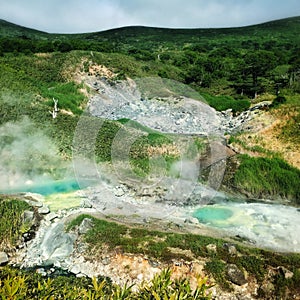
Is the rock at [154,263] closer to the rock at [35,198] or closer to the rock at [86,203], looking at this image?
the rock at [86,203]

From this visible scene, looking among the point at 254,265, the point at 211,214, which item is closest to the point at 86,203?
the point at 211,214

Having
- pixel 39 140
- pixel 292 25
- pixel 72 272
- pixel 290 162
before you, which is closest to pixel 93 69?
pixel 39 140

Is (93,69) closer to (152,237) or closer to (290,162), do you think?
(290,162)

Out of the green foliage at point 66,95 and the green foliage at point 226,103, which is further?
the green foliage at point 226,103

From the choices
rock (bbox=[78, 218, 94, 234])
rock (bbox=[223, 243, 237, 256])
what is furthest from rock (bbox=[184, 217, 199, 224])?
rock (bbox=[78, 218, 94, 234])

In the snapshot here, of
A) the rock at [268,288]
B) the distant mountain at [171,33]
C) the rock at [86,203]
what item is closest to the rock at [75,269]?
the rock at [86,203]

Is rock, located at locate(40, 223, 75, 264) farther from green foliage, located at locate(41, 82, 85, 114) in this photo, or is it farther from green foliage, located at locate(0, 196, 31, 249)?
green foliage, located at locate(41, 82, 85, 114)
